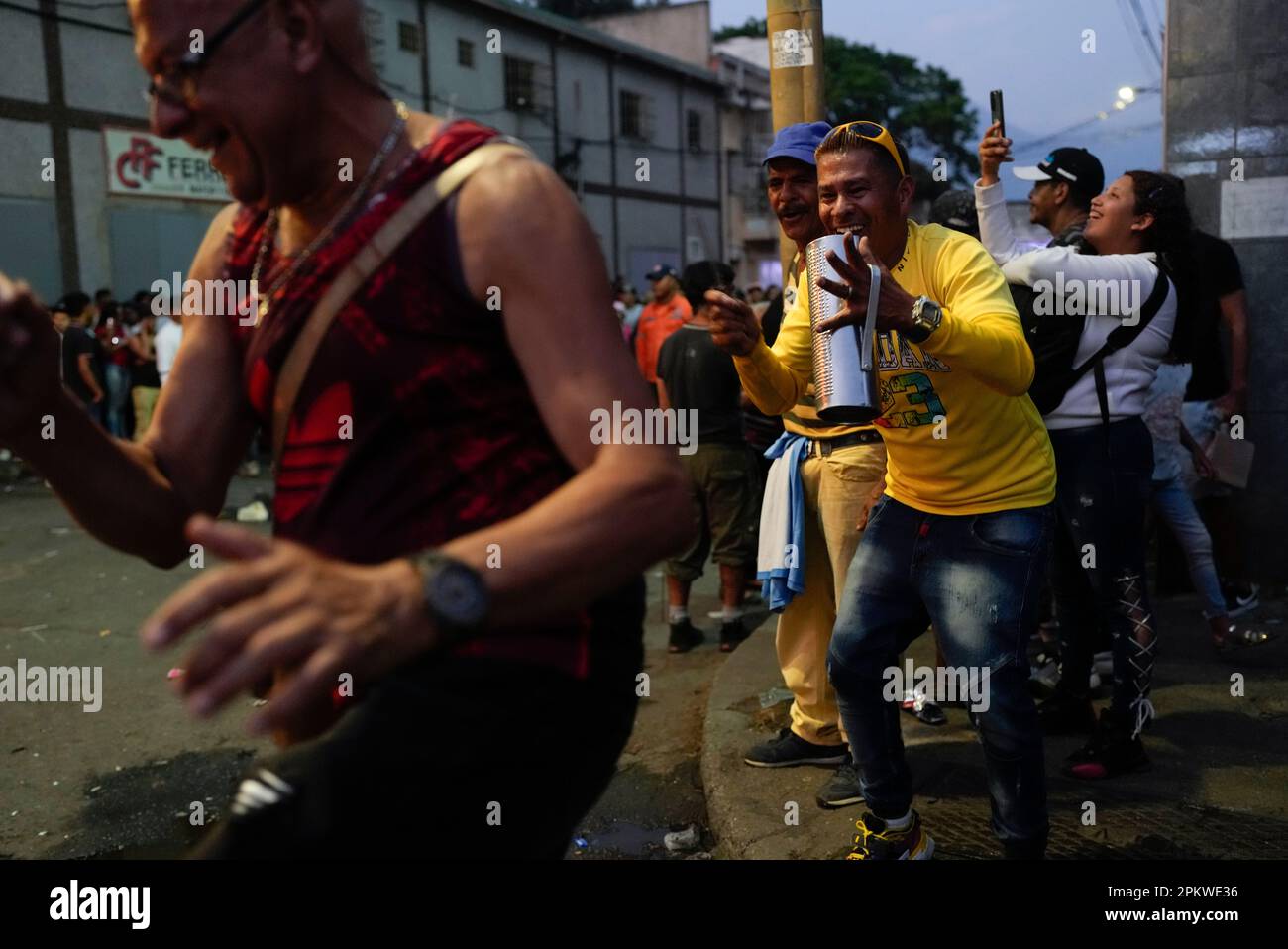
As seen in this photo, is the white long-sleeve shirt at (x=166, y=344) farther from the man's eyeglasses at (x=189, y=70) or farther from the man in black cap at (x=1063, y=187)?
the man's eyeglasses at (x=189, y=70)

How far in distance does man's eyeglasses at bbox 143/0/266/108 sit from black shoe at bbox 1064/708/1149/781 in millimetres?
3649

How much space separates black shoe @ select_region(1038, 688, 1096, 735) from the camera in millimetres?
4562

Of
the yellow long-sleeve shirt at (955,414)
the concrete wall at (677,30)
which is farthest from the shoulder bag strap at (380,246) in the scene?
the concrete wall at (677,30)

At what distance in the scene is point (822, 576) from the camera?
4.63m

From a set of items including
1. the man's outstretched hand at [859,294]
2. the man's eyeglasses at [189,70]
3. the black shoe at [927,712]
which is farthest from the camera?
the black shoe at [927,712]

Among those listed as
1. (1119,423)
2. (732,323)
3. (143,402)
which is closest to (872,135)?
(732,323)

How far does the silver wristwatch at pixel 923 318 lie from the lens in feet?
9.02

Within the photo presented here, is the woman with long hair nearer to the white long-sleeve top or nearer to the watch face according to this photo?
the white long-sleeve top

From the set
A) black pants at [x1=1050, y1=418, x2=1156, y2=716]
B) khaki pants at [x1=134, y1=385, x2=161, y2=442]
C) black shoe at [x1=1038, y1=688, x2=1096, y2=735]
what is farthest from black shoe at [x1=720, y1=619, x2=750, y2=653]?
khaki pants at [x1=134, y1=385, x2=161, y2=442]

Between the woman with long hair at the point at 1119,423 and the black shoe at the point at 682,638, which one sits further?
the black shoe at the point at 682,638

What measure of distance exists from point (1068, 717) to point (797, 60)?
2.90 m

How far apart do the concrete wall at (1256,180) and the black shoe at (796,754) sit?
11.8ft

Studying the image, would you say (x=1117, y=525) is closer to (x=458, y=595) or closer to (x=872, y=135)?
(x=872, y=135)
